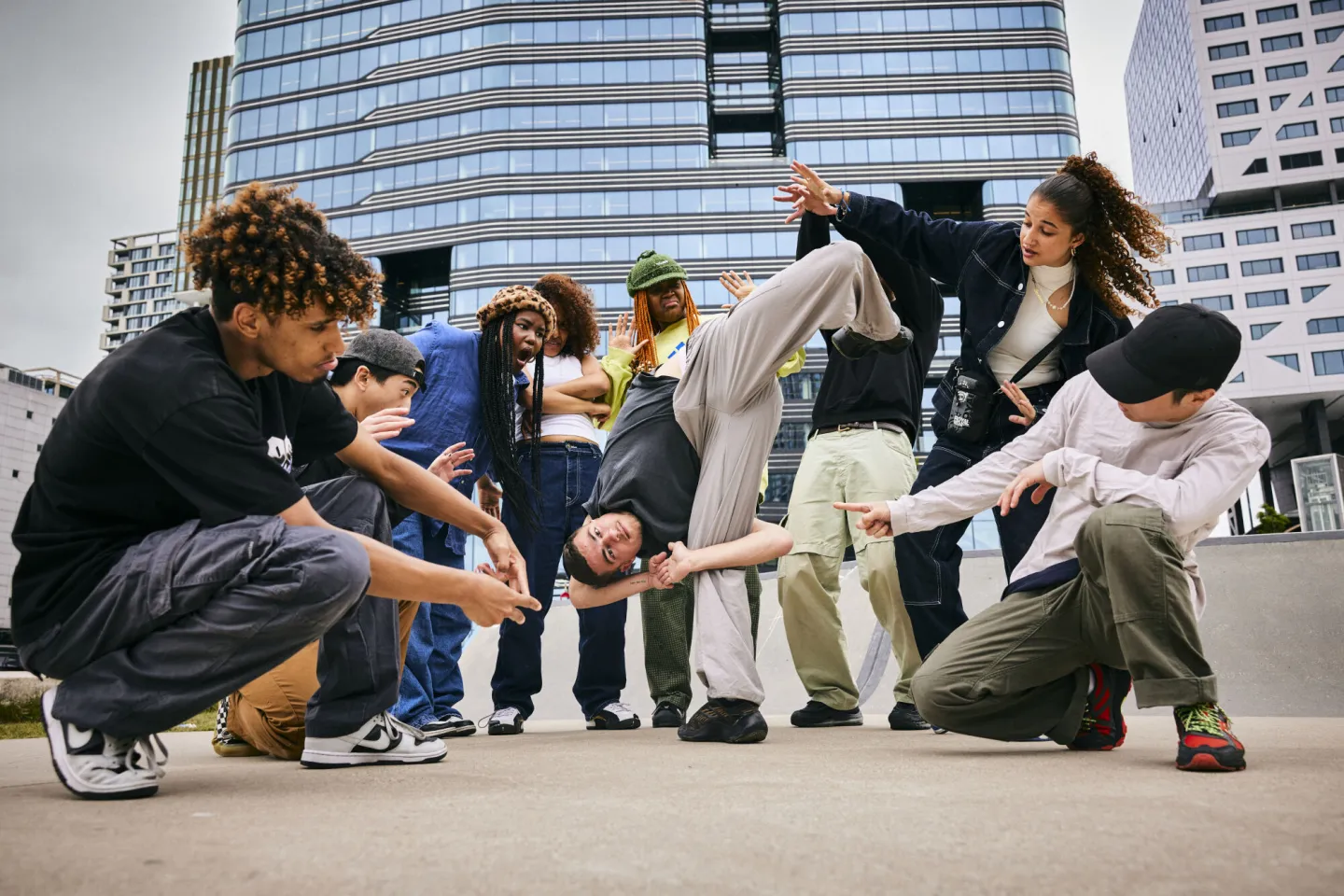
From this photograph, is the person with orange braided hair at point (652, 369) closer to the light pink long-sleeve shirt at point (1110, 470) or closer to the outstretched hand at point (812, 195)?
the outstretched hand at point (812, 195)

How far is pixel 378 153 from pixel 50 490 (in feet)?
170

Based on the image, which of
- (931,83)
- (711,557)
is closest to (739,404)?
(711,557)

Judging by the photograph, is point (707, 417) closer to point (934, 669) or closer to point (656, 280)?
point (934, 669)

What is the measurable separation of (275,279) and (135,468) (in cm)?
42

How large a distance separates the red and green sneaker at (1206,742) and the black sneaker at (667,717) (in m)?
2.34

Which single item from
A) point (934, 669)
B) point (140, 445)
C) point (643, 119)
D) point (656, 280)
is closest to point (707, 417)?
point (934, 669)

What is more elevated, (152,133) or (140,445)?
(152,133)

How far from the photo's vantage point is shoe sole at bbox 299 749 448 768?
213cm

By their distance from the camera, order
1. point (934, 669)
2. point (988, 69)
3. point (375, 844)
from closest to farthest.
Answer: point (375, 844)
point (934, 669)
point (988, 69)

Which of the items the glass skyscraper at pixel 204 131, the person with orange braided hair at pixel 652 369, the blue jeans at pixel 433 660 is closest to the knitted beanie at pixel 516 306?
the person with orange braided hair at pixel 652 369

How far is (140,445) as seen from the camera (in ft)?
5.31

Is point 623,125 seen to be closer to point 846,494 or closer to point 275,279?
point 846,494

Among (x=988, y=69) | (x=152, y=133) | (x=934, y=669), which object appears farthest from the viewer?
(x=152, y=133)

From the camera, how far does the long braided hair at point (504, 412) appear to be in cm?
382
